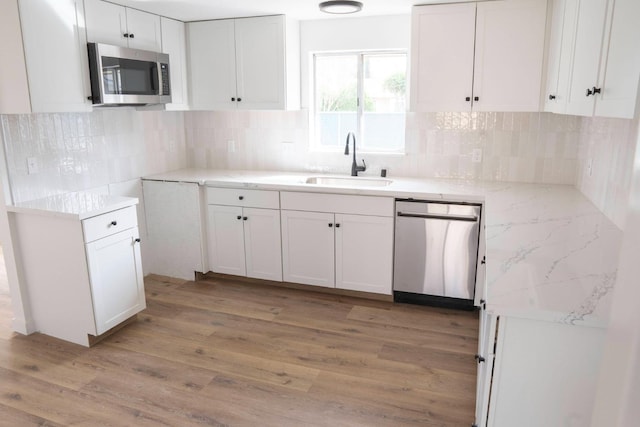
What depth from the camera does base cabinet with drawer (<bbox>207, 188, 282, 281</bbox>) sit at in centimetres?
375

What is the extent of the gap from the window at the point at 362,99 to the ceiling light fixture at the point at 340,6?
0.69 m

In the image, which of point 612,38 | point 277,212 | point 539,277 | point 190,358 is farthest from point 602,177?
point 190,358

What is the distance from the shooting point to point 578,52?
88.7 inches

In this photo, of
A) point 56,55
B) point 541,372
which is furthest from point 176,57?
point 541,372

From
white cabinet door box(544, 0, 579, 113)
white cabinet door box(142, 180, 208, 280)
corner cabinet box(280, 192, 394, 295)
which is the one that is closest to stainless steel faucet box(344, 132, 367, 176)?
corner cabinet box(280, 192, 394, 295)

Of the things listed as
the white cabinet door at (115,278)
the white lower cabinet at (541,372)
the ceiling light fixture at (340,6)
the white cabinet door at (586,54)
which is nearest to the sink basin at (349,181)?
the ceiling light fixture at (340,6)

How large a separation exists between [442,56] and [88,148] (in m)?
2.82

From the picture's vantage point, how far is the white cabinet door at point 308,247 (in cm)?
360

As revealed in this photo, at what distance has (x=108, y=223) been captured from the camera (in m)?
2.96

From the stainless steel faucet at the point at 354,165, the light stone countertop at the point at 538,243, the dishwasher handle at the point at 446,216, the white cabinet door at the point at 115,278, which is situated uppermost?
the stainless steel faucet at the point at 354,165

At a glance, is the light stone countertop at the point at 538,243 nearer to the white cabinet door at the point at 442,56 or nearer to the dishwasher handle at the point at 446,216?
the dishwasher handle at the point at 446,216

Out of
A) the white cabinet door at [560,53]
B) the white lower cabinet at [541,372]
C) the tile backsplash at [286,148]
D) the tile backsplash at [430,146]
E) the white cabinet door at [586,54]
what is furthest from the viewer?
the tile backsplash at [430,146]

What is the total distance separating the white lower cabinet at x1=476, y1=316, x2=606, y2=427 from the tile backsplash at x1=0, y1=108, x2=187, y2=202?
3.06 meters

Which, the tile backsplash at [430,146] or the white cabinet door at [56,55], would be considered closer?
the white cabinet door at [56,55]
